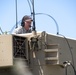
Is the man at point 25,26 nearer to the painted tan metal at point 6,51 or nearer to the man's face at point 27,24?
the man's face at point 27,24

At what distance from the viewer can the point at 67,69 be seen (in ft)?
18.0

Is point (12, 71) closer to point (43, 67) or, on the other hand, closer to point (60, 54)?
point (43, 67)

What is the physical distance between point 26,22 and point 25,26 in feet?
0.23

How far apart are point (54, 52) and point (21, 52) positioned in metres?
0.52

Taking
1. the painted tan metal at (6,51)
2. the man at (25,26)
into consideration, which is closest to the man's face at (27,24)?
the man at (25,26)

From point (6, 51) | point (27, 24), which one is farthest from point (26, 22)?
point (6, 51)

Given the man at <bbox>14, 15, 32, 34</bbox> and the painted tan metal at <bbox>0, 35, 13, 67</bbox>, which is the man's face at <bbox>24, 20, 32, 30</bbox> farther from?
the painted tan metal at <bbox>0, 35, 13, 67</bbox>

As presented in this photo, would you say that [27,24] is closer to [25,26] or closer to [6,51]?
[25,26]

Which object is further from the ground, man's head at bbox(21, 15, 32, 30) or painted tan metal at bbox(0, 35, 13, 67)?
man's head at bbox(21, 15, 32, 30)

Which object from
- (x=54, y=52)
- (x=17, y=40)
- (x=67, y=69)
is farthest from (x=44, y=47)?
(x=67, y=69)

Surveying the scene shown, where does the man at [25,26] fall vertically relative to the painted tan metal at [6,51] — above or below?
above

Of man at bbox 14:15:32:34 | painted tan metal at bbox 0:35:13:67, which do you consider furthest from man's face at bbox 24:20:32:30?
painted tan metal at bbox 0:35:13:67

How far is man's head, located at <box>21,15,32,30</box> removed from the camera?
5.34 m

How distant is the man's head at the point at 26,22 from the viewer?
210 inches
